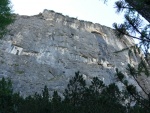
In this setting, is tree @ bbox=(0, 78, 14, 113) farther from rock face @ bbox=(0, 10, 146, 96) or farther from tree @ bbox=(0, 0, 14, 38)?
rock face @ bbox=(0, 10, 146, 96)

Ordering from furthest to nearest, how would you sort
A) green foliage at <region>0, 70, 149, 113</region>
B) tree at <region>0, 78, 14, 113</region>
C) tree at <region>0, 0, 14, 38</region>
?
tree at <region>0, 78, 14, 113</region> → green foliage at <region>0, 70, 149, 113</region> → tree at <region>0, 0, 14, 38</region>

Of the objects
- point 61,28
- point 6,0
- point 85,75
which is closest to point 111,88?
point 6,0

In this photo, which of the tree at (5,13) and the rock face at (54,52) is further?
the rock face at (54,52)

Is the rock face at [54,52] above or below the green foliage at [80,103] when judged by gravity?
above

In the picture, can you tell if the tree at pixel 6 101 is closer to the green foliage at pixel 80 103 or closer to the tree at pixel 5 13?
the green foliage at pixel 80 103

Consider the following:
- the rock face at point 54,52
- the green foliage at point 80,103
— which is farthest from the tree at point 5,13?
the rock face at point 54,52

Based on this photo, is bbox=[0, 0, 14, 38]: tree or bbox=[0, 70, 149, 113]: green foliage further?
bbox=[0, 70, 149, 113]: green foliage

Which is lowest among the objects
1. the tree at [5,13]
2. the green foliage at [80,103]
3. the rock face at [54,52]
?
the green foliage at [80,103]

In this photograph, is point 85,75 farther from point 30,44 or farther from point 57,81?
point 30,44

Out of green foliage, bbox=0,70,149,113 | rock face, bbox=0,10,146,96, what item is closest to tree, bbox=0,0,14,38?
green foliage, bbox=0,70,149,113

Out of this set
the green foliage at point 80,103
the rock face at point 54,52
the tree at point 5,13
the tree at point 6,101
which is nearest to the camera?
the tree at point 5,13

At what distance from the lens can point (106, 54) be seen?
35.0 m

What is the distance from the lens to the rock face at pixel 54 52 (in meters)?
25.7

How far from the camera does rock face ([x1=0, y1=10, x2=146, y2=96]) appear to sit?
84.4 ft
